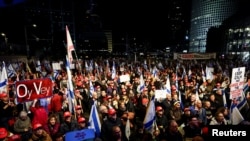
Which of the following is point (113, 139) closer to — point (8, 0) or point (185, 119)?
point (185, 119)

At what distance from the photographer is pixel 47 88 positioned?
7520mm

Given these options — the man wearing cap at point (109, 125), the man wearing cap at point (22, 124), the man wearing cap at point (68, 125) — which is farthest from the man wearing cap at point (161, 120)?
the man wearing cap at point (22, 124)

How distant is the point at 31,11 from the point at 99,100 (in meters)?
65.8

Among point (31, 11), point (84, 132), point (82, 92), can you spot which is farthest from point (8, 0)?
point (31, 11)

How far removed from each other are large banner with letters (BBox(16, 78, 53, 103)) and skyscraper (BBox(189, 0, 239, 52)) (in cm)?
12669

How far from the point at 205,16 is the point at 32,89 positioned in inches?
5475

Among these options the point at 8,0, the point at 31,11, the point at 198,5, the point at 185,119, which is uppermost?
the point at 198,5

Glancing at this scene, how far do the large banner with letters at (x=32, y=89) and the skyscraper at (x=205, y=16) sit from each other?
126687mm

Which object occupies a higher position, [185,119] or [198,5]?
[198,5]

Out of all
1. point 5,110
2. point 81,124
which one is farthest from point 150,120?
point 5,110

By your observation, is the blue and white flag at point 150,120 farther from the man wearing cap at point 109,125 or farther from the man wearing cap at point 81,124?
the man wearing cap at point 81,124

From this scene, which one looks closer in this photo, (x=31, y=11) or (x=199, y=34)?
(x=31, y=11)

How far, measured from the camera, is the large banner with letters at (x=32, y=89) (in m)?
7.26

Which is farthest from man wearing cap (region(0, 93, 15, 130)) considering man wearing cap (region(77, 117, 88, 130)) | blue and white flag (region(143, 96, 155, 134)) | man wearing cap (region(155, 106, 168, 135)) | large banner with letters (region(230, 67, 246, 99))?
large banner with letters (region(230, 67, 246, 99))
